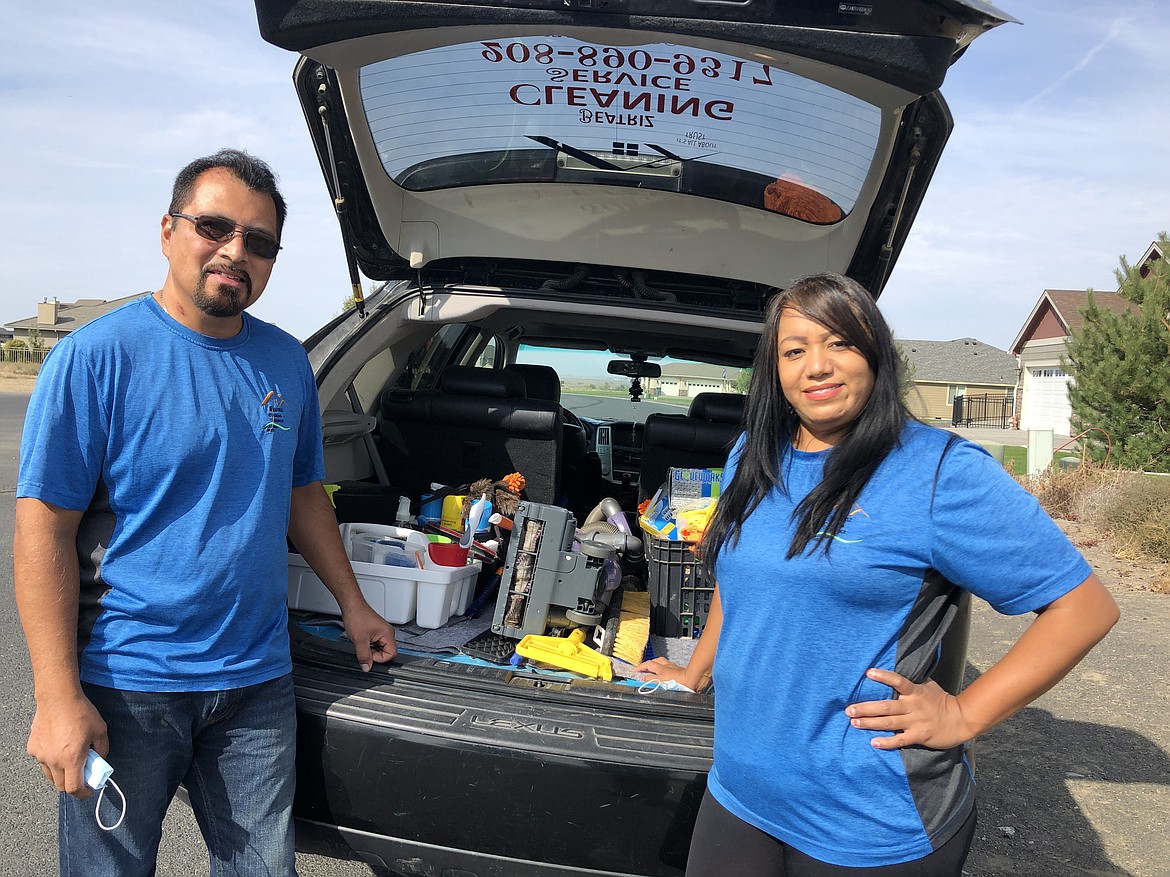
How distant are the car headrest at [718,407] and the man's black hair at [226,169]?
241 centimetres

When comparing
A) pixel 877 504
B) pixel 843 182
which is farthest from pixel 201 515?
pixel 843 182

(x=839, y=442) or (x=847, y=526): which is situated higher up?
(x=839, y=442)

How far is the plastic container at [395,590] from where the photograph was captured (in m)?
2.61

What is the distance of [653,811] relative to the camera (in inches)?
71.6

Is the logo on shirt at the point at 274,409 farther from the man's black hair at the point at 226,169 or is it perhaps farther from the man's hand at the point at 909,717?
the man's hand at the point at 909,717

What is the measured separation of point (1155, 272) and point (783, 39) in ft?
45.7

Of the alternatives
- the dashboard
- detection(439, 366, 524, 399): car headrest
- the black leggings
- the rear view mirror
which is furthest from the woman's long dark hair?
the dashboard

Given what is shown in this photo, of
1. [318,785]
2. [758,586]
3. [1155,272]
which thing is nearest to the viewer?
[758,586]

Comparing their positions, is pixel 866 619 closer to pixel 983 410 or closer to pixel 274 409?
pixel 274 409

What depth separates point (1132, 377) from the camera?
12.9 metres

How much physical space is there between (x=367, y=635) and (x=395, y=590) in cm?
47

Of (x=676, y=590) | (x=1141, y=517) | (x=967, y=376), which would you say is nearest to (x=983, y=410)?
(x=967, y=376)

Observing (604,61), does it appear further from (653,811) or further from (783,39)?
(653,811)

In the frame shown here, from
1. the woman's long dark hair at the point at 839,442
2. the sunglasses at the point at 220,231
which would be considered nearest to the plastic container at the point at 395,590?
the sunglasses at the point at 220,231
